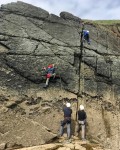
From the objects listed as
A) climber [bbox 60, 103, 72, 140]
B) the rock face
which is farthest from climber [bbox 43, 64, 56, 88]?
climber [bbox 60, 103, 72, 140]

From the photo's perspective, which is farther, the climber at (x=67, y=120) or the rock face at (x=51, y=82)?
the rock face at (x=51, y=82)

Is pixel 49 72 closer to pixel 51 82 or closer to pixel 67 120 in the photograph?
pixel 51 82

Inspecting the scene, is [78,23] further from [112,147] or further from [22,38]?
[112,147]

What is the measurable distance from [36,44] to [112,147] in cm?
945

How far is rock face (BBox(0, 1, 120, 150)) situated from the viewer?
20.6m

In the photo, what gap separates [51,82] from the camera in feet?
74.9

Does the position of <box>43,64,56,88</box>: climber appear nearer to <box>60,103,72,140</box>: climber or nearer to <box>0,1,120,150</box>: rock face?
<box>0,1,120,150</box>: rock face

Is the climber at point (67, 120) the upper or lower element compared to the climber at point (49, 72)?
lower

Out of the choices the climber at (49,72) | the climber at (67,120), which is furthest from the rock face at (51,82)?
the climber at (67,120)

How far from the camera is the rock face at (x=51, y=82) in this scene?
2059cm

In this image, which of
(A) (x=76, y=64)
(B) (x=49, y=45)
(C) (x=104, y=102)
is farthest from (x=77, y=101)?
(B) (x=49, y=45)

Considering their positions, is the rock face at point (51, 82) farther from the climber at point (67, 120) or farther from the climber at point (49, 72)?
the climber at point (67, 120)

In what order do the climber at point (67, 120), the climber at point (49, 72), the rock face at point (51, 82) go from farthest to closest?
the climber at point (49, 72), the rock face at point (51, 82), the climber at point (67, 120)

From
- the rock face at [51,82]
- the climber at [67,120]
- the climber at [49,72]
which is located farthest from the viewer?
the climber at [49,72]
